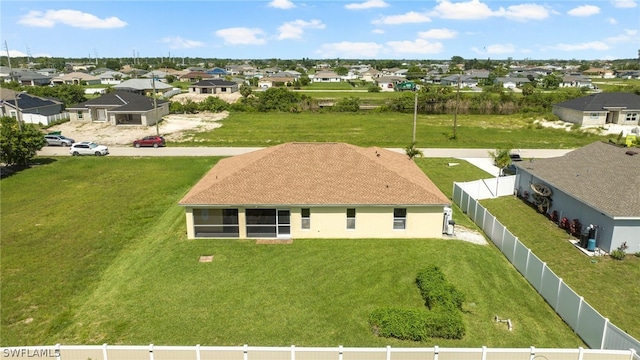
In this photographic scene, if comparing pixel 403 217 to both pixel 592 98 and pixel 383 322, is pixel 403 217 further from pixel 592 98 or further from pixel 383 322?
pixel 592 98

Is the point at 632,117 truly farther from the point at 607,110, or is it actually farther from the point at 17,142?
the point at 17,142

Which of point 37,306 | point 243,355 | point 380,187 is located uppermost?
point 380,187

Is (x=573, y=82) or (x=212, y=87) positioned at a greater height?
(x=573, y=82)

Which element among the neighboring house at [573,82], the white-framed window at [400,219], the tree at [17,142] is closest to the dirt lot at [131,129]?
the tree at [17,142]

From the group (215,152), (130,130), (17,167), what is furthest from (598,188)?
(130,130)

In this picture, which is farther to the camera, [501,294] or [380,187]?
[380,187]

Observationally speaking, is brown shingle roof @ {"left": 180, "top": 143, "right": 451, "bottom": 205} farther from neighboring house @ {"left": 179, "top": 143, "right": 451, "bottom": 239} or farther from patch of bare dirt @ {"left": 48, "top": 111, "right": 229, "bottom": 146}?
patch of bare dirt @ {"left": 48, "top": 111, "right": 229, "bottom": 146}

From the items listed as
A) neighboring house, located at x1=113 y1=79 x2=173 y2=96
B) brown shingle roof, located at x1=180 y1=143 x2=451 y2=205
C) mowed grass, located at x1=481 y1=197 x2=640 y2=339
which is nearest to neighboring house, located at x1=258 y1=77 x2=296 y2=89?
neighboring house, located at x1=113 y1=79 x2=173 y2=96

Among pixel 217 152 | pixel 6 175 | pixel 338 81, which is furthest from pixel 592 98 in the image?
pixel 338 81
